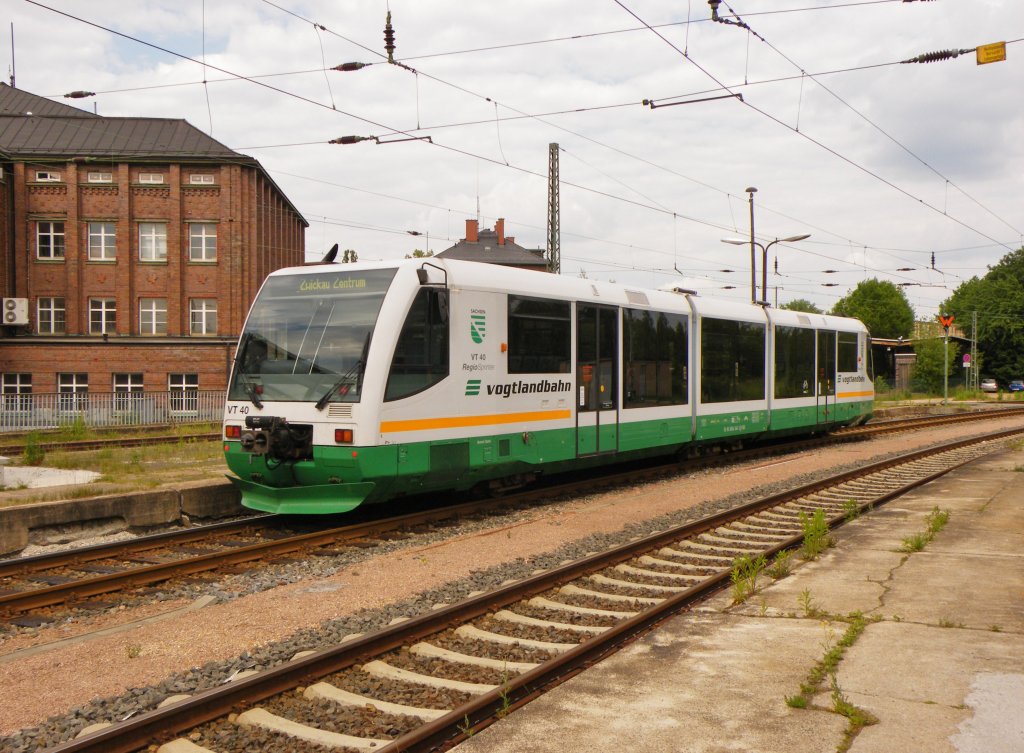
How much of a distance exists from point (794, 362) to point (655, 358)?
22.1 ft

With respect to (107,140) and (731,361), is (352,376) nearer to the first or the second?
(731,361)

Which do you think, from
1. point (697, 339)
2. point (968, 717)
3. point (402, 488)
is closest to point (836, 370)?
point (697, 339)

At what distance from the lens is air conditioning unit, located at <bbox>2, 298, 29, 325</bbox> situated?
1441 inches

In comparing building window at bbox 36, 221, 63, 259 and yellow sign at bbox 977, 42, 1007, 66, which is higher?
building window at bbox 36, 221, 63, 259

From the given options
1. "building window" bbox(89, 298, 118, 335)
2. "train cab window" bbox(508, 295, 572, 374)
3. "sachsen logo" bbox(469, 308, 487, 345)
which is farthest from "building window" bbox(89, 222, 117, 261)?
"sachsen logo" bbox(469, 308, 487, 345)

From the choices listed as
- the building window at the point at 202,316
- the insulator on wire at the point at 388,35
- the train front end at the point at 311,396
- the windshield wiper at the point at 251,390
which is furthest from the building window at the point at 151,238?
the windshield wiper at the point at 251,390

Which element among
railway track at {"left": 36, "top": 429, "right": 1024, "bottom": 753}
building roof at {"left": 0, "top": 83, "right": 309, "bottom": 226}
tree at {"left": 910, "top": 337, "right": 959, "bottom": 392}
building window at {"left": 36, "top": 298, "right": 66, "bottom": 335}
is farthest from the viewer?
tree at {"left": 910, "top": 337, "right": 959, "bottom": 392}

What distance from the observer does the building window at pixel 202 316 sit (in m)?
38.5

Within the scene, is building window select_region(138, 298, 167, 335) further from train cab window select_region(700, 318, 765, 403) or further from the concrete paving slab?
the concrete paving slab

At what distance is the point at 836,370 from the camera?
914 inches

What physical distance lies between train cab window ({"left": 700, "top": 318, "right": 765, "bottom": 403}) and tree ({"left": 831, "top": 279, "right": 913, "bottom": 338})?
86.2 m

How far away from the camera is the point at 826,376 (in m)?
22.6

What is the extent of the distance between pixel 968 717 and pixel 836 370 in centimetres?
1973

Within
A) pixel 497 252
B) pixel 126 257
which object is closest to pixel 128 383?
pixel 126 257
